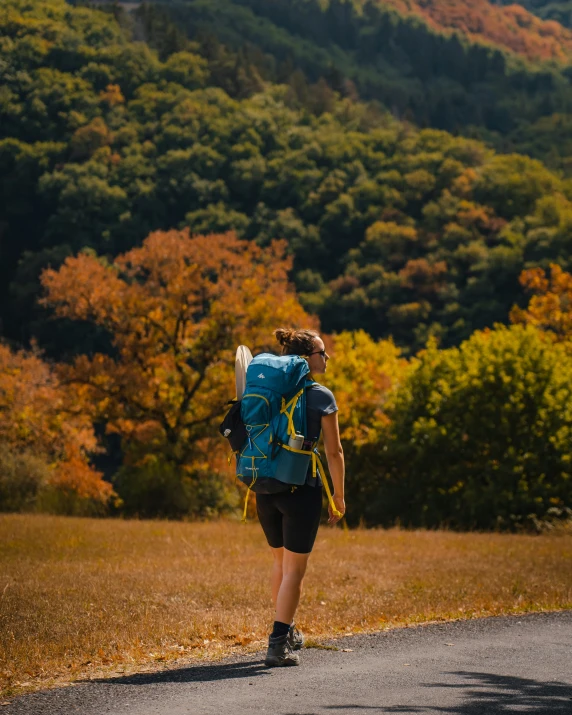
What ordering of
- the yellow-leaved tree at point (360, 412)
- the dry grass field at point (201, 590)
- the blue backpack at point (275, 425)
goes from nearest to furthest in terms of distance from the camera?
1. the blue backpack at point (275, 425)
2. the dry grass field at point (201, 590)
3. the yellow-leaved tree at point (360, 412)

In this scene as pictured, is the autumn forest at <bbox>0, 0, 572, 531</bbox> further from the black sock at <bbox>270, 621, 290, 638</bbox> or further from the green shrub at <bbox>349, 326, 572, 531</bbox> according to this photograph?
the black sock at <bbox>270, 621, 290, 638</bbox>

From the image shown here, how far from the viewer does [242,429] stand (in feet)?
24.1

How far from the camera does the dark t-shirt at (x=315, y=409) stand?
7188 mm

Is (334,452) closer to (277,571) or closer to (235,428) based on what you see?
(235,428)

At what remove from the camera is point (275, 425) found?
7.19m

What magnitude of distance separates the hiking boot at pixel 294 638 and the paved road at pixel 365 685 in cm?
9

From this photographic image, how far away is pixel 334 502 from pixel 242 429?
80 cm

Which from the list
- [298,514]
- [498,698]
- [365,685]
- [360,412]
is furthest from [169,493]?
Result: [498,698]

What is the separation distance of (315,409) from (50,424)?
89.7ft

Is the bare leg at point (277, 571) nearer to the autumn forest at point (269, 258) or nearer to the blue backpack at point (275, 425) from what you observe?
the blue backpack at point (275, 425)

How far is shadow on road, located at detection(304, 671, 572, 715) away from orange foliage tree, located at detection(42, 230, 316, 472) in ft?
82.0

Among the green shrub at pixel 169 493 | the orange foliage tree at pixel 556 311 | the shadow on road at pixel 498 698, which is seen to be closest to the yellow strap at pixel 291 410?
the shadow on road at pixel 498 698

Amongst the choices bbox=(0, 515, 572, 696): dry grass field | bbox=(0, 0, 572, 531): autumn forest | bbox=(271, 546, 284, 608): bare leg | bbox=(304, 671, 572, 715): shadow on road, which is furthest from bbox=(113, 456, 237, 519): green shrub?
bbox=(304, 671, 572, 715): shadow on road

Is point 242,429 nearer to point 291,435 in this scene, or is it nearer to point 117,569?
point 291,435
